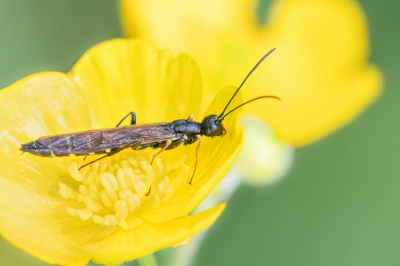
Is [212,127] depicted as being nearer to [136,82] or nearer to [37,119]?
[136,82]

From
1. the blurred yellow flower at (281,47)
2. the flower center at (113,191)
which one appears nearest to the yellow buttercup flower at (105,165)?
the flower center at (113,191)

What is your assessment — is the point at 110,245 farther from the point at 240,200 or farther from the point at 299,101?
the point at 299,101

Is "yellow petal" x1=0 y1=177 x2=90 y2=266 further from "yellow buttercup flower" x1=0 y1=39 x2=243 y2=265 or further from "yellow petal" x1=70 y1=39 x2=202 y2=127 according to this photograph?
"yellow petal" x1=70 y1=39 x2=202 y2=127

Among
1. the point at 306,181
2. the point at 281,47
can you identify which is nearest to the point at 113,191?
the point at 306,181

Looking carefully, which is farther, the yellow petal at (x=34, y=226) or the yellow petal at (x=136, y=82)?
the yellow petal at (x=136, y=82)

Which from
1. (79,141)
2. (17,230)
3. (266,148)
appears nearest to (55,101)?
(79,141)

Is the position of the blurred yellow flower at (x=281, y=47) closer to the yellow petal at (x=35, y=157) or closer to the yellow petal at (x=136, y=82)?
the yellow petal at (x=136, y=82)
